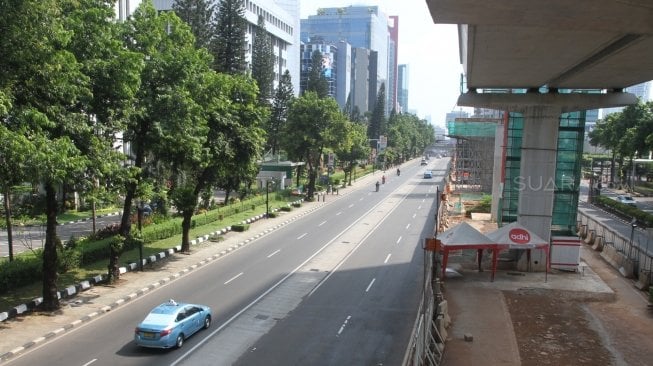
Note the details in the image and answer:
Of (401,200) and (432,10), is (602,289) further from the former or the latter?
(401,200)

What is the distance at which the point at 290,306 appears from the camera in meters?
20.2

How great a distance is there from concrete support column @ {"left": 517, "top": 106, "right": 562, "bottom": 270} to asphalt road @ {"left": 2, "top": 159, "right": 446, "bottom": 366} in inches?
225

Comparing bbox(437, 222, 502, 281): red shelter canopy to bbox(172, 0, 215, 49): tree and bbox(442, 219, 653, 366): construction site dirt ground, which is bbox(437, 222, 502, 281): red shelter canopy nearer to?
bbox(442, 219, 653, 366): construction site dirt ground

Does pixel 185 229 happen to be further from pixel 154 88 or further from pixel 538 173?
pixel 538 173

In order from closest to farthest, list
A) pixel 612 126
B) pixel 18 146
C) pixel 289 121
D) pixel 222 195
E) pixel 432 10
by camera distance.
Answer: pixel 432 10 → pixel 18 146 → pixel 289 121 → pixel 222 195 → pixel 612 126

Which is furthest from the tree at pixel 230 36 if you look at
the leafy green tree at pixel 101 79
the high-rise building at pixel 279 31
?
the leafy green tree at pixel 101 79

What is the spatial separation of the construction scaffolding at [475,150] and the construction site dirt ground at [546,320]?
1276 inches

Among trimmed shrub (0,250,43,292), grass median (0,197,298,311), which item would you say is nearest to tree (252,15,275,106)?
grass median (0,197,298,311)

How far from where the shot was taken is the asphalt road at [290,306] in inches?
610

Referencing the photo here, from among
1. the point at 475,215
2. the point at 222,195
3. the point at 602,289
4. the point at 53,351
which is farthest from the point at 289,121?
the point at 53,351

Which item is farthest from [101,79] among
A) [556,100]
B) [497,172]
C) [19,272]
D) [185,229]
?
[497,172]

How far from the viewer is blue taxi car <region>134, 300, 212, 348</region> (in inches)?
606

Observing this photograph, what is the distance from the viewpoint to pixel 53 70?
51.7ft

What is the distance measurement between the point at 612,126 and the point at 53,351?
7873 cm
